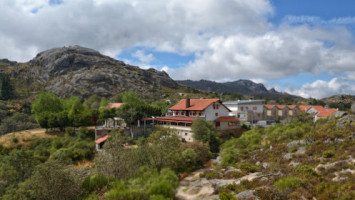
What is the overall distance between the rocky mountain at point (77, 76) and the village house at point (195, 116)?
86.1m

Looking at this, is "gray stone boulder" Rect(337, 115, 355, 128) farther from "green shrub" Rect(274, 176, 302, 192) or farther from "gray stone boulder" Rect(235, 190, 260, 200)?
"gray stone boulder" Rect(235, 190, 260, 200)

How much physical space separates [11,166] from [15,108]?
218ft

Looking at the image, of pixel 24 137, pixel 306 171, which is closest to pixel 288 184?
pixel 306 171

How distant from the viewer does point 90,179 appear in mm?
14633

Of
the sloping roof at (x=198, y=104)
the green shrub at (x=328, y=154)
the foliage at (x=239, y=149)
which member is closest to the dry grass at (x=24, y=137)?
the sloping roof at (x=198, y=104)

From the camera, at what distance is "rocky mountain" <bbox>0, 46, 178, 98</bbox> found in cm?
12606

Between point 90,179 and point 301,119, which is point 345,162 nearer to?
point 90,179

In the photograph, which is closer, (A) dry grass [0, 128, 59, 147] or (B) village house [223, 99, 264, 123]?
(A) dry grass [0, 128, 59, 147]

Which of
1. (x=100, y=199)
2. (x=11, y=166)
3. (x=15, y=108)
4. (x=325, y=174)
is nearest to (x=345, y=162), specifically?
(x=325, y=174)

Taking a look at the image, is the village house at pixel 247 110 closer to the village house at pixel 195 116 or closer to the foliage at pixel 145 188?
the village house at pixel 195 116

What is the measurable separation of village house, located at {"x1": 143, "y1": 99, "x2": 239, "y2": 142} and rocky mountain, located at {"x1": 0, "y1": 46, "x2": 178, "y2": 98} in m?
86.1

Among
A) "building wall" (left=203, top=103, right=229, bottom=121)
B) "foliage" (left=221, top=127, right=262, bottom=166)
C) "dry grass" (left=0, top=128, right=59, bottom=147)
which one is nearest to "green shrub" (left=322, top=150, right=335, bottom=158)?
"foliage" (left=221, top=127, right=262, bottom=166)

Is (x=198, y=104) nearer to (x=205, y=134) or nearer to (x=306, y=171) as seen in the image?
(x=205, y=134)

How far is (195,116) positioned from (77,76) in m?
113
